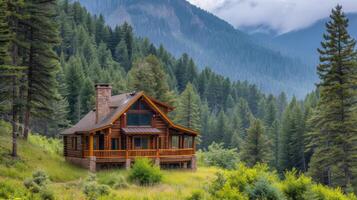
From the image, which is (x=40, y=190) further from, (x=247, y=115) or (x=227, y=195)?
(x=247, y=115)

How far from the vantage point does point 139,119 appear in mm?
43094

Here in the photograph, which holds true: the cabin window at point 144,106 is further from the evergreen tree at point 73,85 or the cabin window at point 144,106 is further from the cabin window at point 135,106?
the evergreen tree at point 73,85

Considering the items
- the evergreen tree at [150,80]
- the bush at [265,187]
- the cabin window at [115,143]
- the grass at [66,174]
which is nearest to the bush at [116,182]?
the grass at [66,174]

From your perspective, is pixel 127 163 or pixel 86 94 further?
pixel 86 94

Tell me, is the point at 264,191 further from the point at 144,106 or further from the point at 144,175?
the point at 144,106

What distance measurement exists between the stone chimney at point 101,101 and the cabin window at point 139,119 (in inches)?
111

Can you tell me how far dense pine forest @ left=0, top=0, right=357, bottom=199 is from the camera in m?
36.8

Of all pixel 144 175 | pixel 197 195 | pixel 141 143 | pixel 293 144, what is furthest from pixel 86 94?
pixel 197 195

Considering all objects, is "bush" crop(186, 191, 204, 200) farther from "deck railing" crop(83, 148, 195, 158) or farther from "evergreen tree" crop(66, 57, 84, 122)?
"evergreen tree" crop(66, 57, 84, 122)

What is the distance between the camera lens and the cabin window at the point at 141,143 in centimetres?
4288

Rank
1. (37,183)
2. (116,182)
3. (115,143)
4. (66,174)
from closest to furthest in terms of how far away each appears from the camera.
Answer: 1. (37,183)
2. (116,182)
3. (66,174)
4. (115,143)

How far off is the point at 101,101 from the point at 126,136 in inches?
175

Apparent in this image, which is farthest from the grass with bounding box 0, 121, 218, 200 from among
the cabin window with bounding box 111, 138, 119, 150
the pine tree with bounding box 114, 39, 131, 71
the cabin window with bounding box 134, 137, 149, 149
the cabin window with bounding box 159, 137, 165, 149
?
the pine tree with bounding box 114, 39, 131, 71

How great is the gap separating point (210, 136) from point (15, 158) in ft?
275
